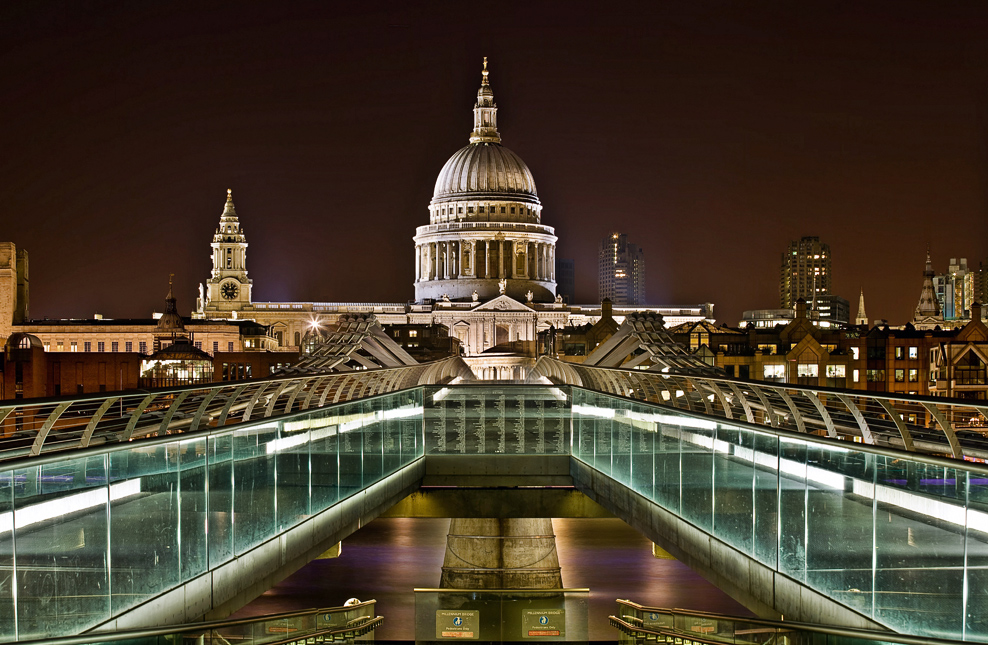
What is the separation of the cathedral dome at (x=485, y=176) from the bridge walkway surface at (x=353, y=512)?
154 meters

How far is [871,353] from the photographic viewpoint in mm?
101000

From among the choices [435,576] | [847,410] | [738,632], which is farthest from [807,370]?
[738,632]

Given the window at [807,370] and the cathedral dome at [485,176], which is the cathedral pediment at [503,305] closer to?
the cathedral dome at [485,176]

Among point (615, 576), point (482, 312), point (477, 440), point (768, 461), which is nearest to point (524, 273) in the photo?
point (482, 312)

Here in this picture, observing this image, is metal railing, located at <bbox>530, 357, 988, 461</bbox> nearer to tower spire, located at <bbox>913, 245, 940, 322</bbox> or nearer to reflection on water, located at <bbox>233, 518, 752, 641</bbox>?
reflection on water, located at <bbox>233, 518, 752, 641</bbox>

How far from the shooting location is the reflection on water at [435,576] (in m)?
35.9

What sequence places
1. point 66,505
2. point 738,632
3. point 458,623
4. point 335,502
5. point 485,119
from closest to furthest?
1. point 66,505
2. point 738,632
3. point 335,502
4. point 458,623
5. point 485,119

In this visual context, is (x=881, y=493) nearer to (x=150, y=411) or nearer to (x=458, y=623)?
(x=150, y=411)

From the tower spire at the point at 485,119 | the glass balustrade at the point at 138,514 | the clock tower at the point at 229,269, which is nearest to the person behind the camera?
the glass balustrade at the point at 138,514

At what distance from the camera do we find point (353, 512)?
16.7 m

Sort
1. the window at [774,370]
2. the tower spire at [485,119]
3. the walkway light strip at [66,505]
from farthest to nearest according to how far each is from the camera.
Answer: the tower spire at [485,119] < the window at [774,370] < the walkway light strip at [66,505]

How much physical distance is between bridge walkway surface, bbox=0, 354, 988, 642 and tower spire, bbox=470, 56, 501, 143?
166 meters

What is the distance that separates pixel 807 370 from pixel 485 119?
98380mm

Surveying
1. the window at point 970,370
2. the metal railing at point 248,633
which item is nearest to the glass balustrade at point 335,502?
the metal railing at point 248,633
